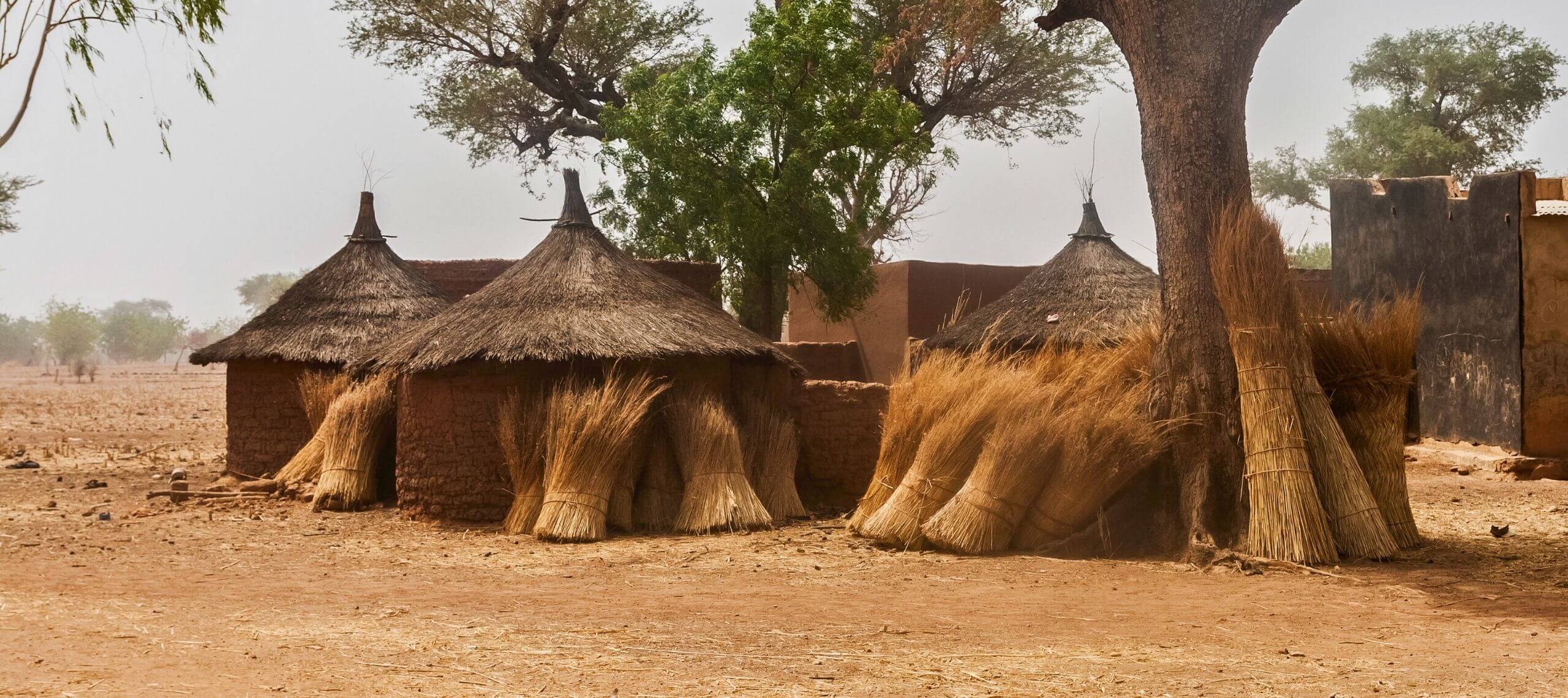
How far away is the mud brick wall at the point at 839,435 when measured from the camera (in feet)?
29.8

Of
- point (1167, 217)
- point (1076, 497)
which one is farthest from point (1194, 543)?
point (1167, 217)

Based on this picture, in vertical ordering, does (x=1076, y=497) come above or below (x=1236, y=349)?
below

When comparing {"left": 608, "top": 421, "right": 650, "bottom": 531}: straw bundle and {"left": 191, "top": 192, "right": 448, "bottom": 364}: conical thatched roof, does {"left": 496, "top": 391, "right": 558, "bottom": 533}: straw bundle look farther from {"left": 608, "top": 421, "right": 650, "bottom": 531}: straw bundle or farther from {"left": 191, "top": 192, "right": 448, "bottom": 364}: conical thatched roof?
{"left": 191, "top": 192, "right": 448, "bottom": 364}: conical thatched roof

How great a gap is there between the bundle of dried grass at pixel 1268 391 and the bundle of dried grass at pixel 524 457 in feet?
13.0

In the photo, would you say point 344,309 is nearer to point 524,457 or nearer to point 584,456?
point 524,457

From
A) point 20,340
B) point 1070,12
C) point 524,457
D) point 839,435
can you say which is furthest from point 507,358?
point 20,340

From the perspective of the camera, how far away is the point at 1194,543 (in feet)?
22.2

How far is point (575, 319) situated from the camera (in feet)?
28.1

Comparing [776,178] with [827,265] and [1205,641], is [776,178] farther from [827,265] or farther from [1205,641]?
[1205,641]

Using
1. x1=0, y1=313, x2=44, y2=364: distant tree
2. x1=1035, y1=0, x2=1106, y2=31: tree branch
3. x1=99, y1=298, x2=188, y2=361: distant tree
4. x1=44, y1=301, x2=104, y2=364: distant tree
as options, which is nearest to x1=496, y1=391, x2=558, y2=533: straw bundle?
x1=1035, y1=0, x2=1106, y2=31: tree branch

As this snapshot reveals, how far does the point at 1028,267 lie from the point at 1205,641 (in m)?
12.1

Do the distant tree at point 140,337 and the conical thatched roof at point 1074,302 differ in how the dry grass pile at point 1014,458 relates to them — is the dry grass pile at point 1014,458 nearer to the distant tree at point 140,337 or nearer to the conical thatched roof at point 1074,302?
the conical thatched roof at point 1074,302

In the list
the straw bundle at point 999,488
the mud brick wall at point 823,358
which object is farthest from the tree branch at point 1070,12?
the mud brick wall at point 823,358

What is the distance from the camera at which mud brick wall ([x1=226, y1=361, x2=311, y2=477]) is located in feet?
34.9
